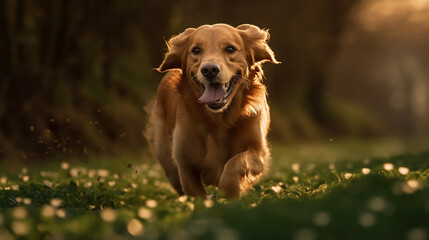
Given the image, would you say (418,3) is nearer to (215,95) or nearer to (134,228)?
(215,95)

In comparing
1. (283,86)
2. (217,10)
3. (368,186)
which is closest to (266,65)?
(283,86)

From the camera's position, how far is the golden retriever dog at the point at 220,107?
565 cm

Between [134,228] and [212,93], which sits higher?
[212,93]

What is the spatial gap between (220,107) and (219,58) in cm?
47

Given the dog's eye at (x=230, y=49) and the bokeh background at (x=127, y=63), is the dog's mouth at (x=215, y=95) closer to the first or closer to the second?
the dog's eye at (x=230, y=49)

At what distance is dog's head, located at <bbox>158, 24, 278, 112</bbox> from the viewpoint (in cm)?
554

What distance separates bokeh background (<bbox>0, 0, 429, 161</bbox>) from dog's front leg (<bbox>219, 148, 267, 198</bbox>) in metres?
1.77

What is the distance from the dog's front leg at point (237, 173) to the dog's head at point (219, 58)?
528 millimetres

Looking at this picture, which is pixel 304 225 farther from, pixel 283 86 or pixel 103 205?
pixel 283 86

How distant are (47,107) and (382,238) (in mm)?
8786

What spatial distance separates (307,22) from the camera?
23188 mm

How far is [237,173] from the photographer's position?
562 centimetres

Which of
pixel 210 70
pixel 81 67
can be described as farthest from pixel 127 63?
pixel 210 70

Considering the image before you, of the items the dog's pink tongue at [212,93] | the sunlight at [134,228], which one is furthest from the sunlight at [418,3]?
the sunlight at [134,228]
